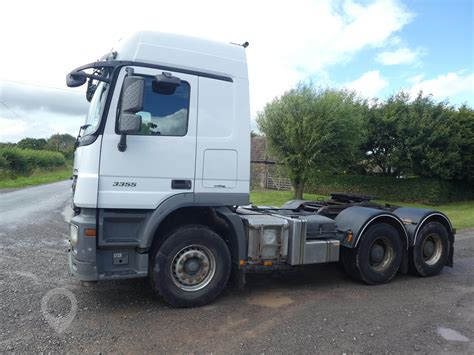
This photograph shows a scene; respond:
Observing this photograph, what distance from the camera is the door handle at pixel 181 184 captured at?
4.85 meters

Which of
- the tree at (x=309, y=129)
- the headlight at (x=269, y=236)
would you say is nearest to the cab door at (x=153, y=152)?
the headlight at (x=269, y=236)

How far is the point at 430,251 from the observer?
277 inches

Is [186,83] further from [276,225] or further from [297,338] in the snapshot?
[297,338]

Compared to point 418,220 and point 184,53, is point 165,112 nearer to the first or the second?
point 184,53

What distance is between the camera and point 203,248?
5016mm

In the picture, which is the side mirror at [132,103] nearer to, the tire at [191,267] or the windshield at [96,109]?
the windshield at [96,109]

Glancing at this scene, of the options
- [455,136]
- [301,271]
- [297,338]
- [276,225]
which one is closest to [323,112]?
[455,136]

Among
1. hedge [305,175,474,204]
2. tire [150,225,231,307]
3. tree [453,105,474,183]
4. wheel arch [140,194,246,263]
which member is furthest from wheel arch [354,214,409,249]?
tree [453,105,474,183]

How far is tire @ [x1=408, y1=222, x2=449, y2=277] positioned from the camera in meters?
6.80

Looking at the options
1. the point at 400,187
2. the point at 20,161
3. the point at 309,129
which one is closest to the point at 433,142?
the point at 400,187

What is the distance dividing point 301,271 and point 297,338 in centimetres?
291

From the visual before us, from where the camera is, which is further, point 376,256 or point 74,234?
point 376,256

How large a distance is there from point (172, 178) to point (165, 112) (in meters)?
0.84

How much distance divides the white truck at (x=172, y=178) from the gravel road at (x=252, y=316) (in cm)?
51
